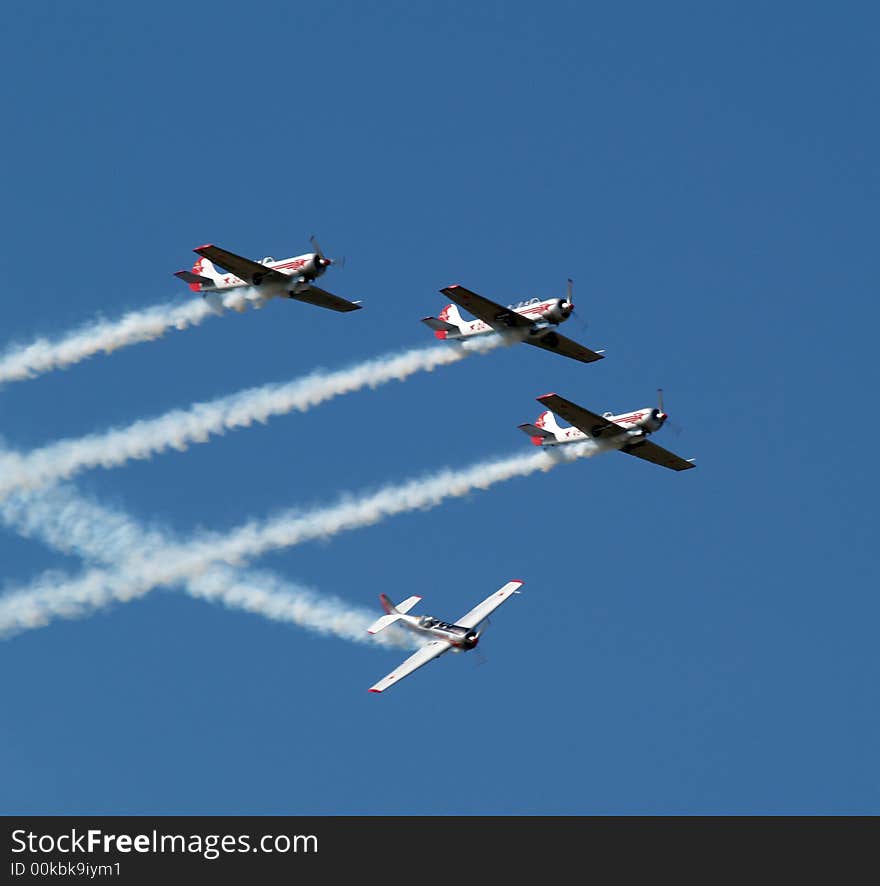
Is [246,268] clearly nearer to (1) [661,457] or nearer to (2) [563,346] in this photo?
(2) [563,346]

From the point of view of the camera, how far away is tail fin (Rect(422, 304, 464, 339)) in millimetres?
130250

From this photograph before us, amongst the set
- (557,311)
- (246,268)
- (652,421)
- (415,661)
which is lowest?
(415,661)

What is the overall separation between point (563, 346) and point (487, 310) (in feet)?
18.6

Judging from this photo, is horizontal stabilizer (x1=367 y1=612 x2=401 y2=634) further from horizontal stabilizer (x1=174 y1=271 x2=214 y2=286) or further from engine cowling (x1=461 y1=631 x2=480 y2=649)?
horizontal stabilizer (x1=174 y1=271 x2=214 y2=286)

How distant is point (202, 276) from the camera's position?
430ft

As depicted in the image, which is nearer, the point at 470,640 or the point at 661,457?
the point at 470,640

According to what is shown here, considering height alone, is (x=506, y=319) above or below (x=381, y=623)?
above

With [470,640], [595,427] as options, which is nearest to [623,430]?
[595,427]
